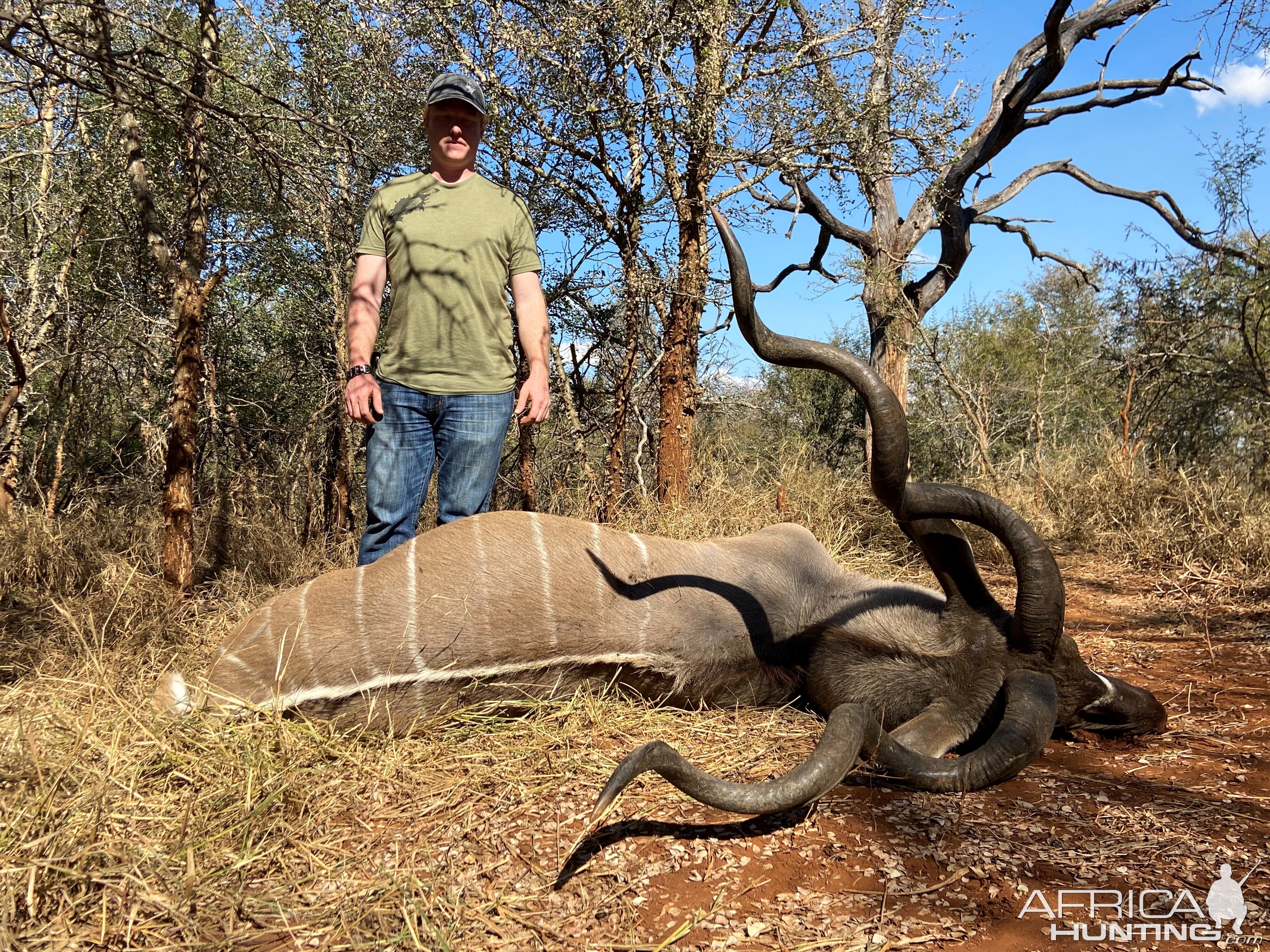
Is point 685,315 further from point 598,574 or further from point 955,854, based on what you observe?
point 955,854

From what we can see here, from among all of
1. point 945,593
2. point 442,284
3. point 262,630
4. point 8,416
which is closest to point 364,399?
point 442,284

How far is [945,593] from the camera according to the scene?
2885 mm

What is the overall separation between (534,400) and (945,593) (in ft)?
5.54

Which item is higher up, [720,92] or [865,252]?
[865,252]

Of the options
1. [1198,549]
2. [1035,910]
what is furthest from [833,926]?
[1198,549]

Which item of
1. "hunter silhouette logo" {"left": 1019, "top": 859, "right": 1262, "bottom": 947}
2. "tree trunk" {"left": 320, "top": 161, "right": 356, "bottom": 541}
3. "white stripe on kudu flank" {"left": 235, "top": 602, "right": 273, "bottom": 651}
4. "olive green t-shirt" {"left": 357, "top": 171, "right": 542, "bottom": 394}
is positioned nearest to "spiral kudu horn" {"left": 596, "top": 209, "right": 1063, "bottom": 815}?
"hunter silhouette logo" {"left": 1019, "top": 859, "right": 1262, "bottom": 947}

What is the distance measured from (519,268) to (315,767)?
1.90m

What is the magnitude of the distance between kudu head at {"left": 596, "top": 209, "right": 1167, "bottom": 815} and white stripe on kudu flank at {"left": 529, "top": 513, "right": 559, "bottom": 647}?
995 millimetres

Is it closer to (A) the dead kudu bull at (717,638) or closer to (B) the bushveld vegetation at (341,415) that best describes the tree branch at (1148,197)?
(B) the bushveld vegetation at (341,415)

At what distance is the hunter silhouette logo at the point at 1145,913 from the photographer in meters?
1.57

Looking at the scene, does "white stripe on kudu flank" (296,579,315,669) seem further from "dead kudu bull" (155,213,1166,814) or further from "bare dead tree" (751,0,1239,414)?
"bare dead tree" (751,0,1239,414)

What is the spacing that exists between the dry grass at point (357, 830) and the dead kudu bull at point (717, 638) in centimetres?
13

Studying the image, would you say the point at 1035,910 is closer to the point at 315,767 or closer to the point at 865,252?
the point at 315,767

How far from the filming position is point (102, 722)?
2.20 meters
